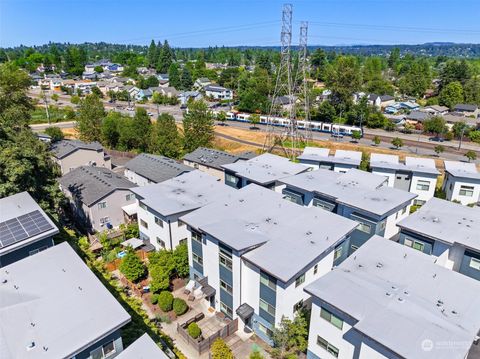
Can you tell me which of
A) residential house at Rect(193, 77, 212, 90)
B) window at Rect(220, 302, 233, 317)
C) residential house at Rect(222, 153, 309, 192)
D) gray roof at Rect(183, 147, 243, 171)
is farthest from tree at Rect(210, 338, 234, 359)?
residential house at Rect(193, 77, 212, 90)

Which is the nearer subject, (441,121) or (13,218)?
(13,218)

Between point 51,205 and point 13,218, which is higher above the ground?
point 13,218

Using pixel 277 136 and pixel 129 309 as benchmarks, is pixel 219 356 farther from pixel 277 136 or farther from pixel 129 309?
pixel 277 136

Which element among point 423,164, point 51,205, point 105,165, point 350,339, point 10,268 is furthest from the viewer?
point 105,165

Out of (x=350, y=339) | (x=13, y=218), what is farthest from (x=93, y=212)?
(x=350, y=339)

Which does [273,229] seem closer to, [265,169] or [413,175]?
[265,169]

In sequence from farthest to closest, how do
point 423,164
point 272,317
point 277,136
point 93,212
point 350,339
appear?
point 277,136
point 423,164
point 93,212
point 272,317
point 350,339

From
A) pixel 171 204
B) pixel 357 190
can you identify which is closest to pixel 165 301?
pixel 171 204
